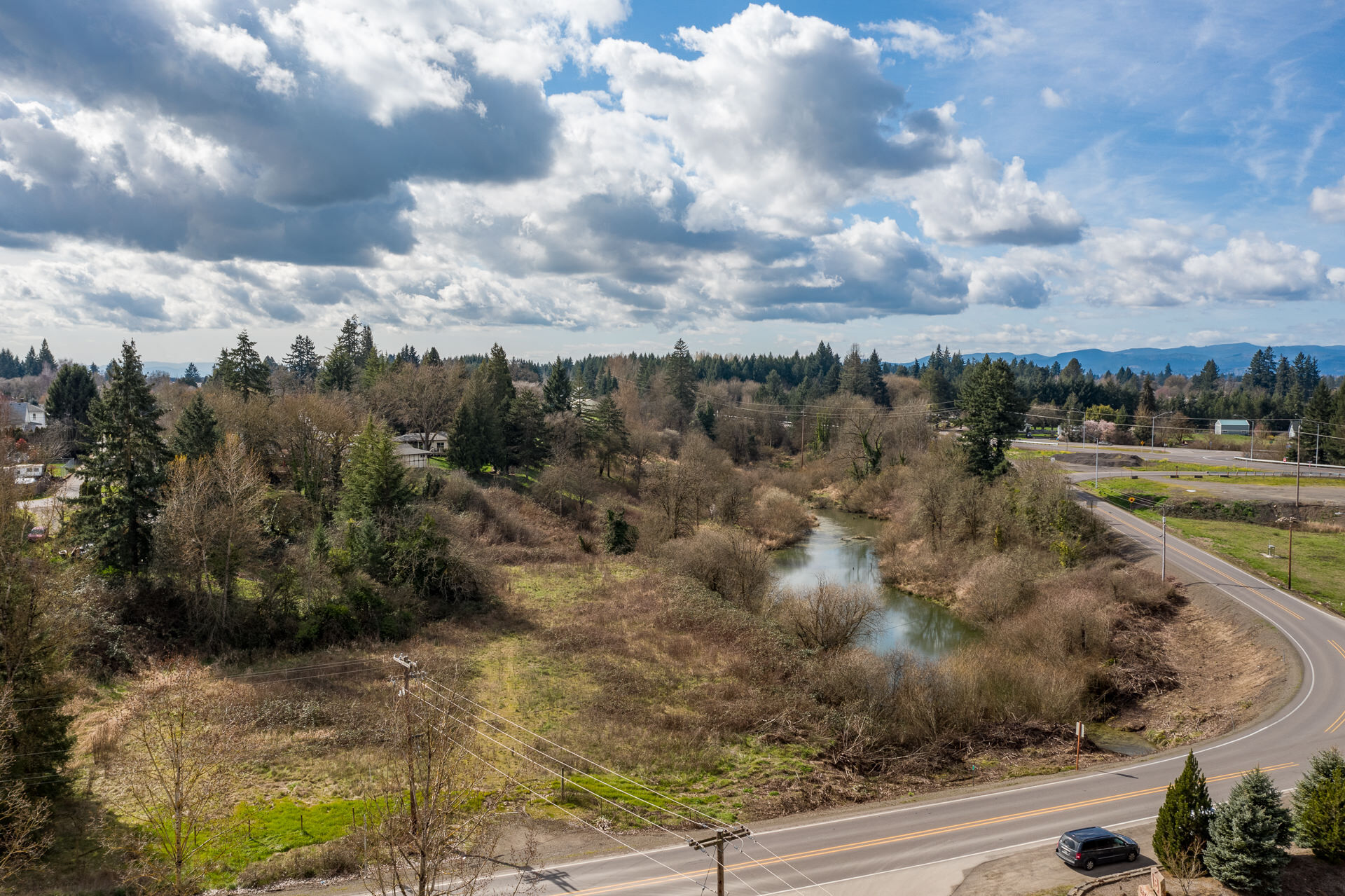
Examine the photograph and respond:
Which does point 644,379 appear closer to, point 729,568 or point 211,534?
point 729,568

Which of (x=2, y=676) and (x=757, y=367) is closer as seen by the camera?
(x=2, y=676)

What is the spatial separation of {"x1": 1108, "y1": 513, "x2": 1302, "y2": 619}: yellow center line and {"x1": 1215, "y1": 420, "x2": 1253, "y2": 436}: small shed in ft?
242

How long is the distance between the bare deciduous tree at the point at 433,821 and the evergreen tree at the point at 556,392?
58.4 metres

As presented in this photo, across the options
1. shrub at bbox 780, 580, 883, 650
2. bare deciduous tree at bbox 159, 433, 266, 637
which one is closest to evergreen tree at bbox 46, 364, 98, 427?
bare deciduous tree at bbox 159, 433, 266, 637

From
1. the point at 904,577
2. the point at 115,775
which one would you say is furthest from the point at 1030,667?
the point at 115,775

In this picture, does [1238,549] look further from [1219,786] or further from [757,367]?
[757,367]

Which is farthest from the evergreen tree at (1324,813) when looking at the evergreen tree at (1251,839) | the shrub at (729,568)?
the shrub at (729,568)

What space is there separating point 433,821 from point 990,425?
5511cm

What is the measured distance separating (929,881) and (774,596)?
74.3 ft

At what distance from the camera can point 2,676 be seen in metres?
19.6

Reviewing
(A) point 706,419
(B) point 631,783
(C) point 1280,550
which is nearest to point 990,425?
(C) point 1280,550

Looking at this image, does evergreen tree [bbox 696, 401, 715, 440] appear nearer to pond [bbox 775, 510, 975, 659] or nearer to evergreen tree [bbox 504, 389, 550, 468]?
pond [bbox 775, 510, 975, 659]

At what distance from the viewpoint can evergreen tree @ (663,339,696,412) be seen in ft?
368

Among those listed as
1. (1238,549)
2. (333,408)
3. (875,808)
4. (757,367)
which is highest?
(757,367)
